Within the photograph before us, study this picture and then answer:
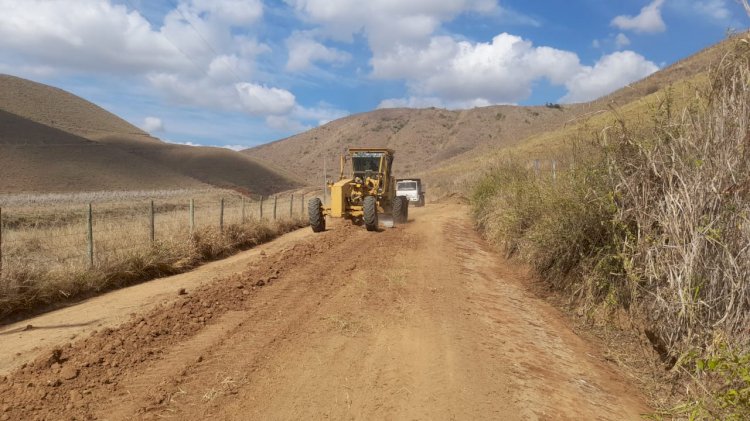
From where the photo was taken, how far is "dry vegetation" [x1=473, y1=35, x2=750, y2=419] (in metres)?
4.61

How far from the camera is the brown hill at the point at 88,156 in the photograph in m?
52.0

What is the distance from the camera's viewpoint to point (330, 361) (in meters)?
4.97

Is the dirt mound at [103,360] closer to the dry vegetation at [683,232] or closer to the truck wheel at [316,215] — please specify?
the dry vegetation at [683,232]

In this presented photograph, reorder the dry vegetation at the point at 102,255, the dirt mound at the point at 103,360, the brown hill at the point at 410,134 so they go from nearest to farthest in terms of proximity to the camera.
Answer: the dirt mound at the point at 103,360
the dry vegetation at the point at 102,255
the brown hill at the point at 410,134

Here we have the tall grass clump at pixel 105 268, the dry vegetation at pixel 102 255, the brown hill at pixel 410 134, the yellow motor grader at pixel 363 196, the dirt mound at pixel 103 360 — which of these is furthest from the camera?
the brown hill at pixel 410 134

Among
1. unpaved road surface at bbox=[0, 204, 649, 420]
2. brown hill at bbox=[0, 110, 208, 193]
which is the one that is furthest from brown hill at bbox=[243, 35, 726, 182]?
unpaved road surface at bbox=[0, 204, 649, 420]

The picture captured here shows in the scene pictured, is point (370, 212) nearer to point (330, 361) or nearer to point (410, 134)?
point (330, 361)

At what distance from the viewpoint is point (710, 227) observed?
194 inches

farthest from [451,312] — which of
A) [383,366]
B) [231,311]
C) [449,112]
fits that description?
[449,112]

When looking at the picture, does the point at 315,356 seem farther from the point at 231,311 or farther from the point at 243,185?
the point at 243,185

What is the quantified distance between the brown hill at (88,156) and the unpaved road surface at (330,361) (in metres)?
47.4

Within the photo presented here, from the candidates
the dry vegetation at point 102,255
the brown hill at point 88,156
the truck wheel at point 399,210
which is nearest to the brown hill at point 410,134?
the brown hill at point 88,156

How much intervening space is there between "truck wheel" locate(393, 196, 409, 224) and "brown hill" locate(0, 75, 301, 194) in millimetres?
40938

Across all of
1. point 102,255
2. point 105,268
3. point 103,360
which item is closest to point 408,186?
point 102,255
